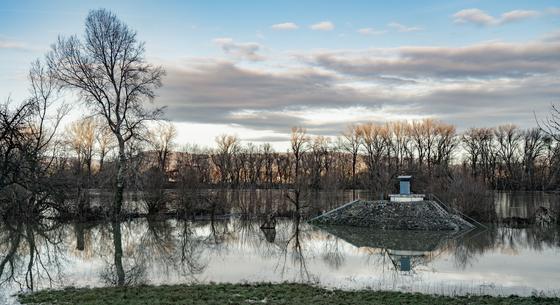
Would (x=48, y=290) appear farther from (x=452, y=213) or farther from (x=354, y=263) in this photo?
(x=452, y=213)

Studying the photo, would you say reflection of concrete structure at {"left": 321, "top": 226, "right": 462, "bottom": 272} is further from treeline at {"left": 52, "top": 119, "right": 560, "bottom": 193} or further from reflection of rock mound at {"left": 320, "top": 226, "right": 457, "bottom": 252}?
treeline at {"left": 52, "top": 119, "right": 560, "bottom": 193}

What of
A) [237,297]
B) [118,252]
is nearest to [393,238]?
[118,252]

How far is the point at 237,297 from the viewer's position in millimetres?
10961

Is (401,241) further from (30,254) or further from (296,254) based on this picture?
(30,254)

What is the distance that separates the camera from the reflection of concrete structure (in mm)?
18516

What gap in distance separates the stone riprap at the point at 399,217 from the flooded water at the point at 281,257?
1.73 metres

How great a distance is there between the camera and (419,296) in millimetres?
11234

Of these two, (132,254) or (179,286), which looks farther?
(132,254)

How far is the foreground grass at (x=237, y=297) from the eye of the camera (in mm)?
10500

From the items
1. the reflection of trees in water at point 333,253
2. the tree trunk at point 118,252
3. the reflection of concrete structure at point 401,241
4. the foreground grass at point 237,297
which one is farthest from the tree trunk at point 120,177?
the foreground grass at point 237,297

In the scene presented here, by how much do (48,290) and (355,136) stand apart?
72226 mm

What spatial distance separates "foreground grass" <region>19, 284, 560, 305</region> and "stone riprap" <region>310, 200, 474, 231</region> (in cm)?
1821

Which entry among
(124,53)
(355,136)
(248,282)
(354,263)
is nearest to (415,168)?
(355,136)

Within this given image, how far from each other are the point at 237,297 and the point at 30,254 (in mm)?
11063
